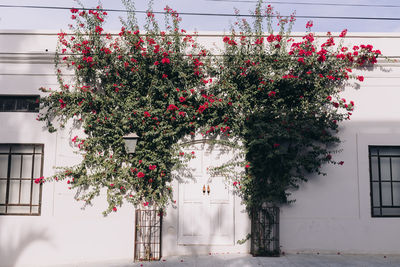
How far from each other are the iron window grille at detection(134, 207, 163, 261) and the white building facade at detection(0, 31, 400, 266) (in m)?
0.16

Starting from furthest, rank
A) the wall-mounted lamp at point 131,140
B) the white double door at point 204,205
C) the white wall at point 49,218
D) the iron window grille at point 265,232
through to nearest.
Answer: the white double door at point 204,205, the white wall at point 49,218, the iron window grille at point 265,232, the wall-mounted lamp at point 131,140

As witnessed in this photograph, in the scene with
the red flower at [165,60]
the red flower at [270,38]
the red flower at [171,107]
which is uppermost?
the red flower at [270,38]

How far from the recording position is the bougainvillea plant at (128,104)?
5.55m

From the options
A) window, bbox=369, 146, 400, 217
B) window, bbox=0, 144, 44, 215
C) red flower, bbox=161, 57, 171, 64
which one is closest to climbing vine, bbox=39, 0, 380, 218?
red flower, bbox=161, 57, 171, 64

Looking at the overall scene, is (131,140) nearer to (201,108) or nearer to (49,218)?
(201,108)

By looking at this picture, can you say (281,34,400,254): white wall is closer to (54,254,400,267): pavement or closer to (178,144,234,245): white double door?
(54,254,400,267): pavement

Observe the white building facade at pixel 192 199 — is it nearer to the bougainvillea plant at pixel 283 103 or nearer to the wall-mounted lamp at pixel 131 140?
the bougainvillea plant at pixel 283 103

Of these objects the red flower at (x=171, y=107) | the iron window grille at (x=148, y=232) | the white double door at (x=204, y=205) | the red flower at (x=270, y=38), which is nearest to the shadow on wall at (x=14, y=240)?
the iron window grille at (x=148, y=232)

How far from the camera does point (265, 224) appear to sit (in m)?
5.56

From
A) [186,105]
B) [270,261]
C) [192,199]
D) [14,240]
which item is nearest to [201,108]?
[186,105]

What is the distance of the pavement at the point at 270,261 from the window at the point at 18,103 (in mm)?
3056

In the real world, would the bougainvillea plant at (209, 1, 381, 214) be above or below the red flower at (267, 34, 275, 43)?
below

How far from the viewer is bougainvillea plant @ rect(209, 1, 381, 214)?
555 cm

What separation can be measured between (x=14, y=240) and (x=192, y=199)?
10.8 ft
